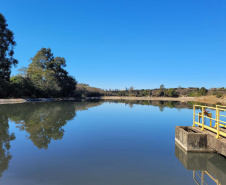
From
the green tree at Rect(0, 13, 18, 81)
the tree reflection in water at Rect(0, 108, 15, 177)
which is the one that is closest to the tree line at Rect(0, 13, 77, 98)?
the green tree at Rect(0, 13, 18, 81)

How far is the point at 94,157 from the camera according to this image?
16.1 ft

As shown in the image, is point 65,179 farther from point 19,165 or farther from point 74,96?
point 74,96

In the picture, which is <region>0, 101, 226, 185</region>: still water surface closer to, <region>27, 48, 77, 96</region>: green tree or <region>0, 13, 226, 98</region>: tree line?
<region>0, 13, 226, 98</region>: tree line

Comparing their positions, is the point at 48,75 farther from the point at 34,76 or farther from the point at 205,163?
the point at 205,163

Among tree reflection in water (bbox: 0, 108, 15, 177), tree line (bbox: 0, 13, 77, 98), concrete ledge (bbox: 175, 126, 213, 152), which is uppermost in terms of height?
tree line (bbox: 0, 13, 77, 98)

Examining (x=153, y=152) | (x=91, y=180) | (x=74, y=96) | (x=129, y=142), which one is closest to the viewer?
(x=91, y=180)

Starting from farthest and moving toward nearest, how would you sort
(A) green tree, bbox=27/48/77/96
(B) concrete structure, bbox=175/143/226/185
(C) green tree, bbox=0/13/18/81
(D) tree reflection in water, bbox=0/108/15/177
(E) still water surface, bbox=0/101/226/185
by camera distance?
1. (A) green tree, bbox=27/48/77/96
2. (C) green tree, bbox=0/13/18/81
3. (D) tree reflection in water, bbox=0/108/15/177
4. (B) concrete structure, bbox=175/143/226/185
5. (E) still water surface, bbox=0/101/226/185

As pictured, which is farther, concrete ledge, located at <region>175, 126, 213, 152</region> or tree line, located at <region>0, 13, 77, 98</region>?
tree line, located at <region>0, 13, 77, 98</region>

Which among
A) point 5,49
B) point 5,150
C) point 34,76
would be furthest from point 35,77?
point 5,150

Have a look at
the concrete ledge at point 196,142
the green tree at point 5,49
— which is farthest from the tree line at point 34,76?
the concrete ledge at point 196,142

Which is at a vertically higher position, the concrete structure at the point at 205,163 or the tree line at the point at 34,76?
the tree line at the point at 34,76

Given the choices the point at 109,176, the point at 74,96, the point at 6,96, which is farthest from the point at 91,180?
the point at 74,96

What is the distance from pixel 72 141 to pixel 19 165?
2500 mm

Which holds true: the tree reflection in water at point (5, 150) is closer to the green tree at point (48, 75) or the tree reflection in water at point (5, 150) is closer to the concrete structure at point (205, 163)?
the concrete structure at point (205, 163)
